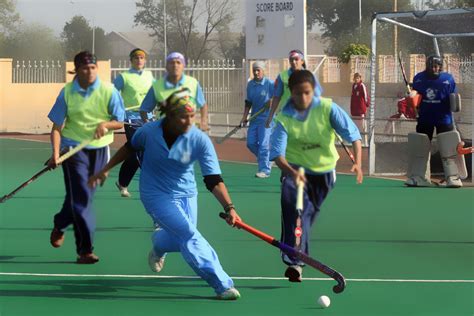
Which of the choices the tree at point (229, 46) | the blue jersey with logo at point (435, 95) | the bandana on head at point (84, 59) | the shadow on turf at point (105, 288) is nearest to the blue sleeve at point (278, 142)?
the shadow on turf at point (105, 288)

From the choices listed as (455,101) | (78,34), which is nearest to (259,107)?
(455,101)

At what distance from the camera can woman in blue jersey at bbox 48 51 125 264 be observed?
37.8 ft

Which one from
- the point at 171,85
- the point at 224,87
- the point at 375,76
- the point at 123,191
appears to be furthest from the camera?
the point at 224,87

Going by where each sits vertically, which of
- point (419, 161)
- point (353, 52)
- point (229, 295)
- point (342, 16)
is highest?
point (342, 16)

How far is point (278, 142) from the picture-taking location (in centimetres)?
1025

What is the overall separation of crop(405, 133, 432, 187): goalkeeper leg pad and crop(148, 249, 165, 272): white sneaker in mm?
Result: 9440

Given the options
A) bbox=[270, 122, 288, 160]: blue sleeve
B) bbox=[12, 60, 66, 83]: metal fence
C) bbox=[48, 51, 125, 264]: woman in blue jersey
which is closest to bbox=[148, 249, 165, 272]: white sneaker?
bbox=[48, 51, 125, 264]: woman in blue jersey

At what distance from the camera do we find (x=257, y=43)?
28.7 metres

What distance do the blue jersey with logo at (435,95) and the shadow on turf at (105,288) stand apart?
9132mm

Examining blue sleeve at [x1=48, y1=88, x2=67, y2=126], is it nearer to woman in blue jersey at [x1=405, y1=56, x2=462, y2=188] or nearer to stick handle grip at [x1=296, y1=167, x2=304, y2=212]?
stick handle grip at [x1=296, y1=167, x2=304, y2=212]

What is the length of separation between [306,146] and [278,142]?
293 millimetres

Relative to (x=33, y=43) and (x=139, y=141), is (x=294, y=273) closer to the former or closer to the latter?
(x=139, y=141)

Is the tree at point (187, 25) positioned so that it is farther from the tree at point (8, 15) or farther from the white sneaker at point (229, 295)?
the white sneaker at point (229, 295)

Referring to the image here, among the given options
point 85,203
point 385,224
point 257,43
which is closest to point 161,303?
point 85,203
